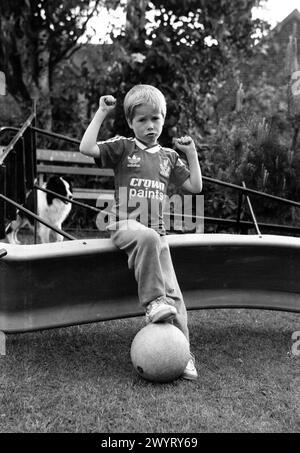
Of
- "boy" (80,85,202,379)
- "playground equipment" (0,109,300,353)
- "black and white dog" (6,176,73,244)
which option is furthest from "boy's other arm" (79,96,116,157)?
"black and white dog" (6,176,73,244)

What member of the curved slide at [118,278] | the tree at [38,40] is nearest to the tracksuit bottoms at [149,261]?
the curved slide at [118,278]

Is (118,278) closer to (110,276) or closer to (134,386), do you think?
(110,276)

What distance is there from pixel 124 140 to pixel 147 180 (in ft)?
0.92

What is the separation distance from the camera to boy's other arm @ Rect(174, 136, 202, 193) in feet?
10.7

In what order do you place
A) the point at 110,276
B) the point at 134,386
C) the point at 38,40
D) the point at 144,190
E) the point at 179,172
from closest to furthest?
1. the point at 134,386
2. the point at 144,190
3. the point at 110,276
4. the point at 179,172
5. the point at 38,40

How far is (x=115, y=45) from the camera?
25.7 feet

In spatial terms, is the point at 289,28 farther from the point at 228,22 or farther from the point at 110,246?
the point at 110,246

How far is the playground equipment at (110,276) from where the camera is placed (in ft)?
9.95

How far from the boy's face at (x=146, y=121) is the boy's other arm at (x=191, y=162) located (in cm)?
17

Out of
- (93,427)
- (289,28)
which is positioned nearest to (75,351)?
(93,427)

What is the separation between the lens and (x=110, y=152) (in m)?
3.16

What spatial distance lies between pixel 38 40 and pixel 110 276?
242 inches

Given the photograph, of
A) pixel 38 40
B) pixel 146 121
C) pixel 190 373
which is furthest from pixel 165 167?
pixel 38 40

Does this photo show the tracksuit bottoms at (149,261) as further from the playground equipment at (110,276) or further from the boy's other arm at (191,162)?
the boy's other arm at (191,162)
